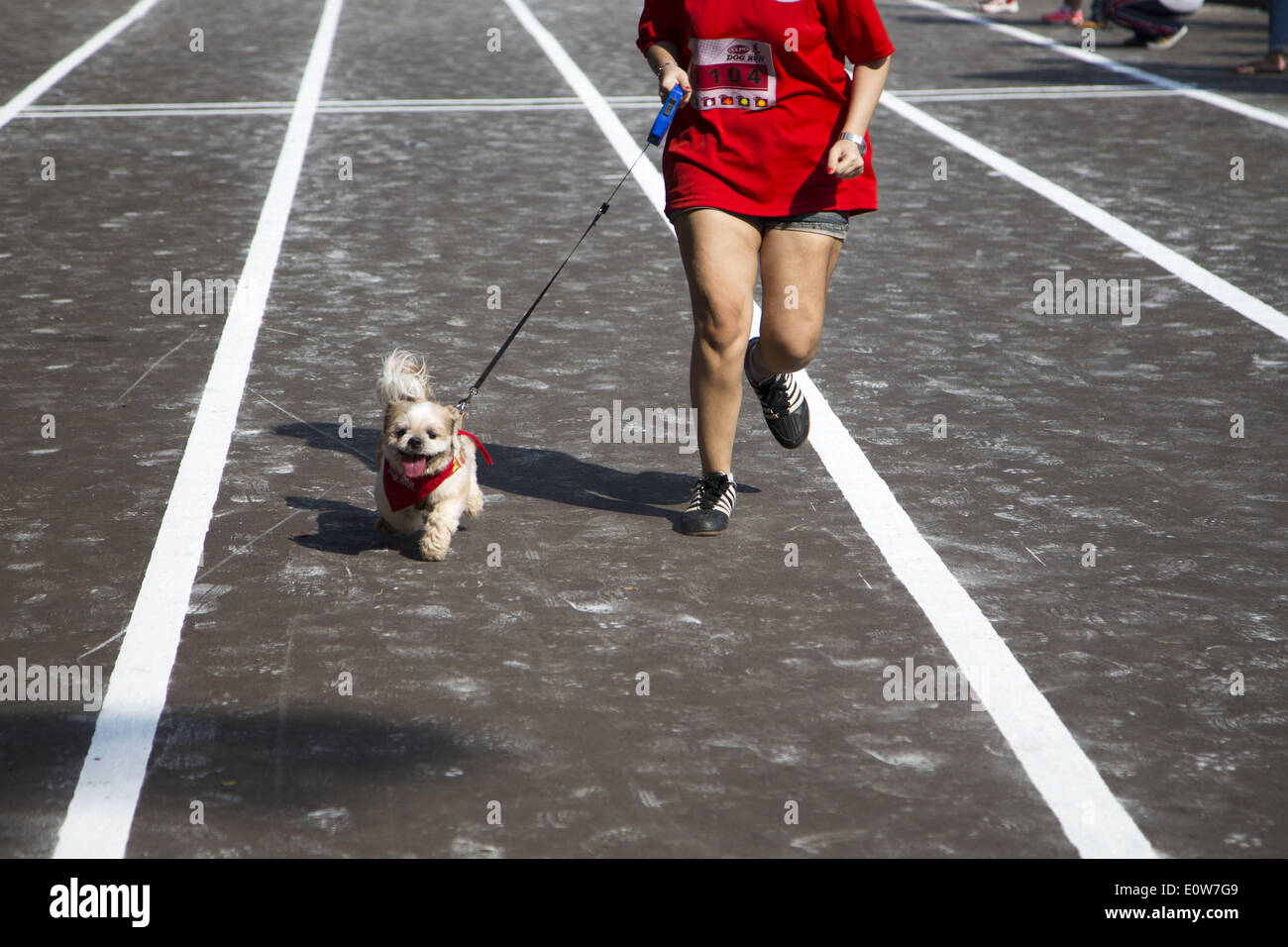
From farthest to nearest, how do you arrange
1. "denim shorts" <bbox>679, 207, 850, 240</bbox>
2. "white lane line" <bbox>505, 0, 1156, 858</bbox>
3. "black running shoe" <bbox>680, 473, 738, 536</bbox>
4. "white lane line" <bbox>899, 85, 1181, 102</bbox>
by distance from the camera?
"white lane line" <bbox>899, 85, 1181, 102</bbox> → "black running shoe" <bbox>680, 473, 738, 536</bbox> → "denim shorts" <bbox>679, 207, 850, 240</bbox> → "white lane line" <bbox>505, 0, 1156, 858</bbox>

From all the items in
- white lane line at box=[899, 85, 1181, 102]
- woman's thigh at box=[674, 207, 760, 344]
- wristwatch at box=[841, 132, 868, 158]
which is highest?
white lane line at box=[899, 85, 1181, 102]

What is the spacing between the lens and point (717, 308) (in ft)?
18.6

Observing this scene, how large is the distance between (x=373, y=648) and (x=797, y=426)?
7.41 feet

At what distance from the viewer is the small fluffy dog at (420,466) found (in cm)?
552

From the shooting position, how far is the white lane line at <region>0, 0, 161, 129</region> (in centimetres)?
1491

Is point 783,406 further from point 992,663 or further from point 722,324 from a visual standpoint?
point 992,663

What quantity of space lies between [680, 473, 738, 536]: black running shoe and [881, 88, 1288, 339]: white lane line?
12.9ft

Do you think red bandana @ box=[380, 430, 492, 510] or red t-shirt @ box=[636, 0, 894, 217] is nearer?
red bandana @ box=[380, 430, 492, 510]

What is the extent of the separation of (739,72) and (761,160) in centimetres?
34

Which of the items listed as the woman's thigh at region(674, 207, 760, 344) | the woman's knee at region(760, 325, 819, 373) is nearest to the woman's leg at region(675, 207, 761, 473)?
the woman's thigh at region(674, 207, 760, 344)

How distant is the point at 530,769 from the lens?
4168 millimetres

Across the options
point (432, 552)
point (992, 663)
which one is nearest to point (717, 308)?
point (432, 552)

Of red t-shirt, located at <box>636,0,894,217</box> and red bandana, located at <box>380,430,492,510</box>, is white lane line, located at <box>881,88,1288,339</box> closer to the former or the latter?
red t-shirt, located at <box>636,0,894,217</box>
